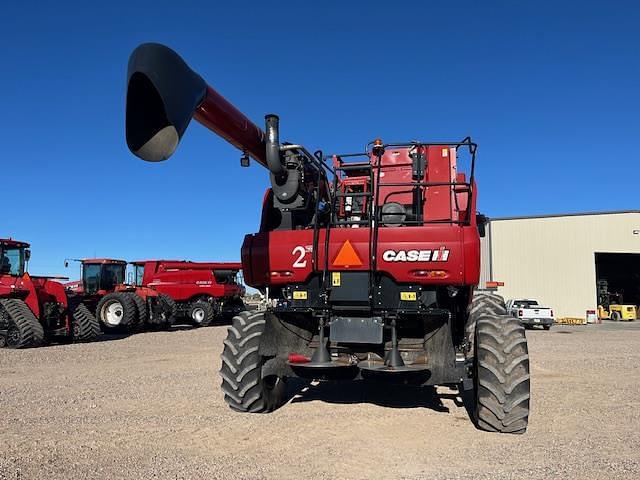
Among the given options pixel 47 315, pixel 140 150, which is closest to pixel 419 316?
pixel 140 150

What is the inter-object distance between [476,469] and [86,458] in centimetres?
328

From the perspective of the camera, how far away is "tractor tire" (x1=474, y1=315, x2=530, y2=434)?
552cm

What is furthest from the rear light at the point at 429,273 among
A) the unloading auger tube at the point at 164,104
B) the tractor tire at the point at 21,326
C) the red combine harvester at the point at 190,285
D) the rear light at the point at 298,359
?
the red combine harvester at the point at 190,285

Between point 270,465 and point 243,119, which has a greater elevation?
point 243,119

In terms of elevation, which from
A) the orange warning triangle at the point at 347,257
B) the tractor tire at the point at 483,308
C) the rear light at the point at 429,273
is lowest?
the tractor tire at the point at 483,308

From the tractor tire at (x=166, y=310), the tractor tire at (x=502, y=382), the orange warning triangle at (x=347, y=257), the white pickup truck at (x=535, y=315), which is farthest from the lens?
the white pickup truck at (x=535, y=315)

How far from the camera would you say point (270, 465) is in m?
4.67

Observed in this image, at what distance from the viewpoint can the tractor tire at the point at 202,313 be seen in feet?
78.2

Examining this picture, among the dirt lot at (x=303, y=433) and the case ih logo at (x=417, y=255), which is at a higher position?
the case ih logo at (x=417, y=255)

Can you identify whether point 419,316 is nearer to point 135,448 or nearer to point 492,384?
point 492,384

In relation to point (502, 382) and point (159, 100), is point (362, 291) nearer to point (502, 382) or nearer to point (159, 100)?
point (502, 382)

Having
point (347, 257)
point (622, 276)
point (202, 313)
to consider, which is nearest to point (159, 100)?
point (347, 257)

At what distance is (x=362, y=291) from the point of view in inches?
235

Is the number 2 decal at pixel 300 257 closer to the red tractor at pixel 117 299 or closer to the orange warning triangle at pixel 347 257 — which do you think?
the orange warning triangle at pixel 347 257
